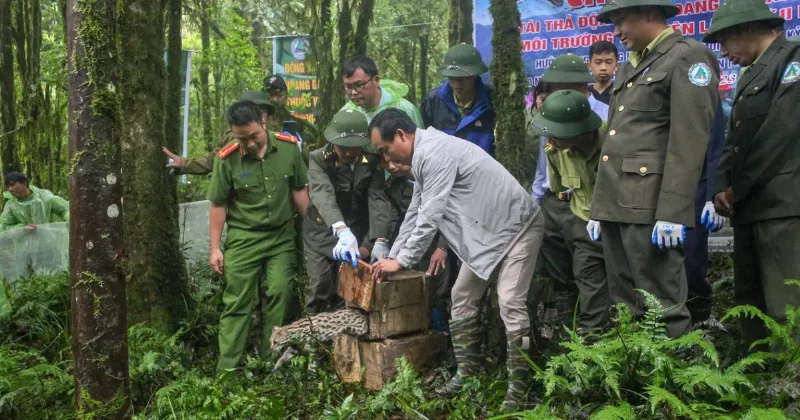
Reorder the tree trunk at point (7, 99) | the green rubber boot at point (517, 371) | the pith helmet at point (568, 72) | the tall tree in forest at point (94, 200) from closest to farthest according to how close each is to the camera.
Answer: the tall tree in forest at point (94, 200) → the green rubber boot at point (517, 371) → the pith helmet at point (568, 72) → the tree trunk at point (7, 99)

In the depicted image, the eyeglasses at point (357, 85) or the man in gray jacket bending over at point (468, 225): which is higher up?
the eyeglasses at point (357, 85)

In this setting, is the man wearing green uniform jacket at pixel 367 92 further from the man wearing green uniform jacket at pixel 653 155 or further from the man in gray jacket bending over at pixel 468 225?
the man wearing green uniform jacket at pixel 653 155

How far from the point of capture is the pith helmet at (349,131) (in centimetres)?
557

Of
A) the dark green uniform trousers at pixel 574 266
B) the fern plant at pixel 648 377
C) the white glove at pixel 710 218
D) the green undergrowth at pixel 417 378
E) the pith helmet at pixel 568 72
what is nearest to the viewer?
the fern plant at pixel 648 377

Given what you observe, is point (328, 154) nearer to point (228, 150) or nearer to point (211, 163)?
point (228, 150)

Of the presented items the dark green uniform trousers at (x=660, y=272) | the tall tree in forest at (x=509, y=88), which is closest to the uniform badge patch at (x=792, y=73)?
the dark green uniform trousers at (x=660, y=272)

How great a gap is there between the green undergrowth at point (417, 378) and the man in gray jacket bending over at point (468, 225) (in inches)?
12.5

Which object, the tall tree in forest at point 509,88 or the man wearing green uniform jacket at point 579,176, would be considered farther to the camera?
the tall tree in forest at point 509,88

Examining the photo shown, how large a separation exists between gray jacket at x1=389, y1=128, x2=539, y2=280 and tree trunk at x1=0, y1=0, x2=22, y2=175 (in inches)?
283

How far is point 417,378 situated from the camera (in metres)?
4.80

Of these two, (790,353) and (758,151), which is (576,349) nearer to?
(790,353)

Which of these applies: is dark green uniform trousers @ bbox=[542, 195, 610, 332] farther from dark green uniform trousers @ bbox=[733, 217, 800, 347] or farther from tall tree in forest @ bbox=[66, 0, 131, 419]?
tall tree in forest @ bbox=[66, 0, 131, 419]

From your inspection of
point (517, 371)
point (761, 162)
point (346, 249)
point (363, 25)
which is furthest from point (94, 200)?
point (363, 25)

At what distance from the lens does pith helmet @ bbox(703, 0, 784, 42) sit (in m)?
4.11
